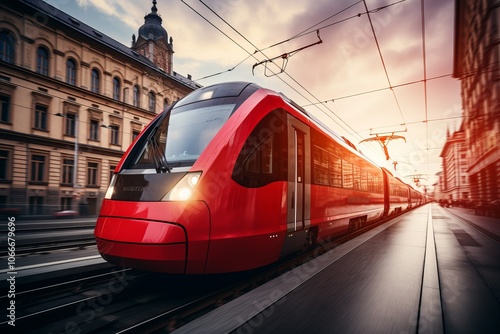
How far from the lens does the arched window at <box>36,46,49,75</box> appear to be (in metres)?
19.7

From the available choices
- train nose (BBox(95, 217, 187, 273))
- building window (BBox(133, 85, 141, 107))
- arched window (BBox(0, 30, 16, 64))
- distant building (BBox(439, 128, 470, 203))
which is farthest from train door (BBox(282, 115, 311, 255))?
building window (BBox(133, 85, 141, 107))

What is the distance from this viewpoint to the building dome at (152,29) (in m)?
35.5

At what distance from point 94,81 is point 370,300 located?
2678 cm

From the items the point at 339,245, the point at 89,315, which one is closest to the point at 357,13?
the point at 339,245

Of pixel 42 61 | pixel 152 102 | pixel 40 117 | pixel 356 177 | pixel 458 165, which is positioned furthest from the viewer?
pixel 458 165

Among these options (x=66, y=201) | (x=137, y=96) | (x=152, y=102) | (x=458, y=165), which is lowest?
(x=66, y=201)

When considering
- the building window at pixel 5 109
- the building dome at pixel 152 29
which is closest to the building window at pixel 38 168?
the building window at pixel 5 109

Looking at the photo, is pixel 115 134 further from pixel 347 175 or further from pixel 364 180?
pixel 347 175

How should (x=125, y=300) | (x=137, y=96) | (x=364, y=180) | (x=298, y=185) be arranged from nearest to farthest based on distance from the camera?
(x=125, y=300)
(x=298, y=185)
(x=364, y=180)
(x=137, y=96)

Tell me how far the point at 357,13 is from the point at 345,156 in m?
3.91

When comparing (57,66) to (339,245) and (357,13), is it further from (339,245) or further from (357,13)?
(339,245)

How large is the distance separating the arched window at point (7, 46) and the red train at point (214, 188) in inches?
849

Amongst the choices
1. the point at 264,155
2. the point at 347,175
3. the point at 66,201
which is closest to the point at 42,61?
the point at 66,201

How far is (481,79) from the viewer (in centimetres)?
634
